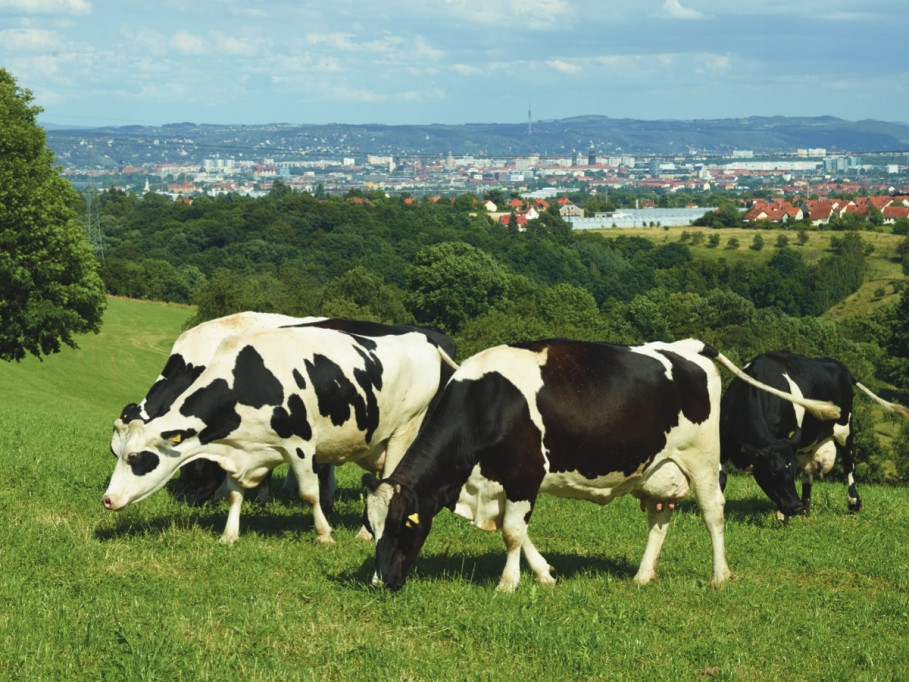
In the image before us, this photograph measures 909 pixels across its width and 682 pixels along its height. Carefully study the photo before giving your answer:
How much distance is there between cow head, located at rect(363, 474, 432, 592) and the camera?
969 centimetres

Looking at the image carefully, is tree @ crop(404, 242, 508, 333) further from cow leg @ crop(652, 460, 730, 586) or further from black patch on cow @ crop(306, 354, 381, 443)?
cow leg @ crop(652, 460, 730, 586)

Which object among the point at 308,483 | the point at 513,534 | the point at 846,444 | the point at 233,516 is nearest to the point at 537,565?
the point at 513,534

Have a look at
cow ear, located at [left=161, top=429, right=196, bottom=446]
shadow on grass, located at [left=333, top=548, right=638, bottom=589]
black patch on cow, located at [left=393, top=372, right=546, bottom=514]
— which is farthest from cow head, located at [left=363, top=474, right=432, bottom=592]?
cow ear, located at [left=161, top=429, right=196, bottom=446]

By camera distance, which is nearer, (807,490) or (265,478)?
(265,478)

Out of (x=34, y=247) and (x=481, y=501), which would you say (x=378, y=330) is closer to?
(x=481, y=501)

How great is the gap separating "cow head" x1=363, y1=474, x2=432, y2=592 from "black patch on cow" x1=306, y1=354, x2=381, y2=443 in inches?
108

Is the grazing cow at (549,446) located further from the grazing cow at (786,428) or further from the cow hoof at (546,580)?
the grazing cow at (786,428)

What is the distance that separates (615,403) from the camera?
10586 mm

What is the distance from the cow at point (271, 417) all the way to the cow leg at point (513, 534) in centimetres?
279

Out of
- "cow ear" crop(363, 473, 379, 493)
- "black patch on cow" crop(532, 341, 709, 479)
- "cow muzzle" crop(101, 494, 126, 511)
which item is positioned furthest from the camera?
"cow muzzle" crop(101, 494, 126, 511)

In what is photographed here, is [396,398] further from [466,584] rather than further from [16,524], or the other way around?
[16,524]

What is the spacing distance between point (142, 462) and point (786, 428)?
31.3 feet

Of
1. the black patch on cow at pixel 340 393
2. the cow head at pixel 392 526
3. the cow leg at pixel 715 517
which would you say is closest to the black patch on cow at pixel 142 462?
the black patch on cow at pixel 340 393

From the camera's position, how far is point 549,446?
10273 mm
